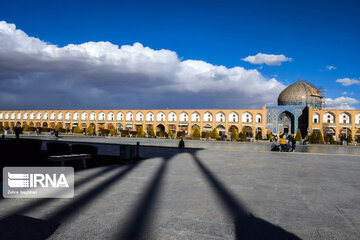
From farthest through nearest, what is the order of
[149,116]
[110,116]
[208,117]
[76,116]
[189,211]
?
[76,116], [110,116], [149,116], [208,117], [189,211]

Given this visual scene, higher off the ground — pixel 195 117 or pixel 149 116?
pixel 149 116

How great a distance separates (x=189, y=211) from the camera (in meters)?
3.99

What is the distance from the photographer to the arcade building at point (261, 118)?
44.0 metres

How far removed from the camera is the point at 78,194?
485 centimetres

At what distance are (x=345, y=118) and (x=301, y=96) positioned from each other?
27.3 ft

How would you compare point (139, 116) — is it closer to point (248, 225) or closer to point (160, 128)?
point (160, 128)

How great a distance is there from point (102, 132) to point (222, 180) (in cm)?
4177

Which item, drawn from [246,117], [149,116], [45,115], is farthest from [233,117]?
[45,115]

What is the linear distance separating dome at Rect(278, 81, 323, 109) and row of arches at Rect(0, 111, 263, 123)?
24.4 ft

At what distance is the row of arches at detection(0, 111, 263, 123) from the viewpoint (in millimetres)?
49250

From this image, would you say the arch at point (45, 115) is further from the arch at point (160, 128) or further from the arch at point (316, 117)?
the arch at point (316, 117)

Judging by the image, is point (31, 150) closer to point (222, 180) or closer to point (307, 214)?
point (222, 180)

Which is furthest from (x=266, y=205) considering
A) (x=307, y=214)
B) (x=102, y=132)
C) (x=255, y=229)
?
(x=102, y=132)

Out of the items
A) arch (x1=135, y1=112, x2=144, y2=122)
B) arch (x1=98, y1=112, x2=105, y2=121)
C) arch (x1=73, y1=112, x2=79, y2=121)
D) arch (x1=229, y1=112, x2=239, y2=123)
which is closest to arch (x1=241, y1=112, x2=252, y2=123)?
arch (x1=229, y1=112, x2=239, y2=123)
